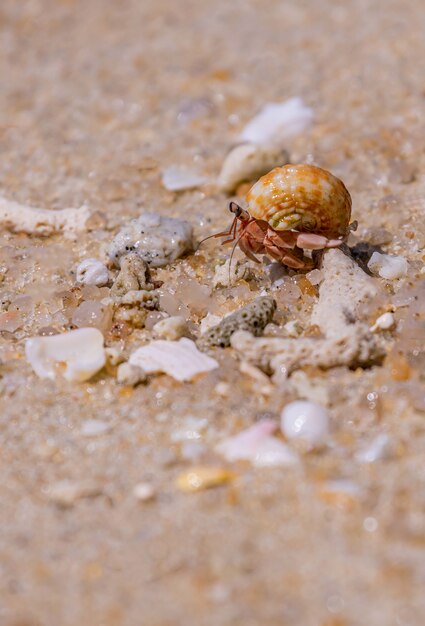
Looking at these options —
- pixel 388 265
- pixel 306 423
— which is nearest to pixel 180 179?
pixel 388 265

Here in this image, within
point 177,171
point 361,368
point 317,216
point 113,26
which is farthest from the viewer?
point 113,26

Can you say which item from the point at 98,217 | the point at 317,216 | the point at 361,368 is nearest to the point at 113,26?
the point at 98,217

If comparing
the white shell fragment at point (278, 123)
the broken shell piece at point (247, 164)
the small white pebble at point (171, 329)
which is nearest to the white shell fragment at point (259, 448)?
the small white pebble at point (171, 329)

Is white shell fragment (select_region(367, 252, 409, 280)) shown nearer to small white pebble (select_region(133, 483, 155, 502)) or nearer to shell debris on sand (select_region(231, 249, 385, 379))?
shell debris on sand (select_region(231, 249, 385, 379))

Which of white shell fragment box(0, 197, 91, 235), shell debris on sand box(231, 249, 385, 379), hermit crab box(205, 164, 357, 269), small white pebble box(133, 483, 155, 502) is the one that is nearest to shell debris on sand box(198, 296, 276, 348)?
shell debris on sand box(231, 249, 385, 379)

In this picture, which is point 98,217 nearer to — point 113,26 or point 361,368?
point 361,368

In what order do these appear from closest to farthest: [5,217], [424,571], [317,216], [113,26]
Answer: [424,571] → [317,216] → [5,217] → [113,26]
